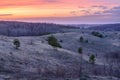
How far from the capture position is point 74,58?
52625 mm

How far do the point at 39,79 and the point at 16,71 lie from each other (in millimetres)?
6547

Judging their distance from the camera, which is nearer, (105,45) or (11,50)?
(11,50)

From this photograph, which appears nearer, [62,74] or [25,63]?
[62,74]

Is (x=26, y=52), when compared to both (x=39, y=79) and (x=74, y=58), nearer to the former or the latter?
(x=74, y=58)

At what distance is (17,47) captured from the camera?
161 feet

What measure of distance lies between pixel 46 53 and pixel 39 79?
77.2 ft

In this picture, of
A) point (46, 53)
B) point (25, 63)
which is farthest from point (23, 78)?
point (46, 53)

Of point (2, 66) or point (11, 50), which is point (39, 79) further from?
point (11, 50)

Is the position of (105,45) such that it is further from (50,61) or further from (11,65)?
(11,65)

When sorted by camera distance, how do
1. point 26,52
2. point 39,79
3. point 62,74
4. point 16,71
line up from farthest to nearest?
point 26,52 < point 16,71 < point 62,74 < point 39,79

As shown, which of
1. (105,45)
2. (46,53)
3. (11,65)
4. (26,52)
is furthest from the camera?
(105,45)

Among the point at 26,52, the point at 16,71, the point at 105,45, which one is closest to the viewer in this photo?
the point at 16,71

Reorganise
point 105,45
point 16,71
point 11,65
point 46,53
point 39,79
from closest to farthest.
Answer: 1. point 39,79
2. point 16,71
3. point 11,65
4. point 46,53
5. point 105,45

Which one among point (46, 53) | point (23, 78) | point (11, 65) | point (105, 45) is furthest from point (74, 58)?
point (105, 45)
